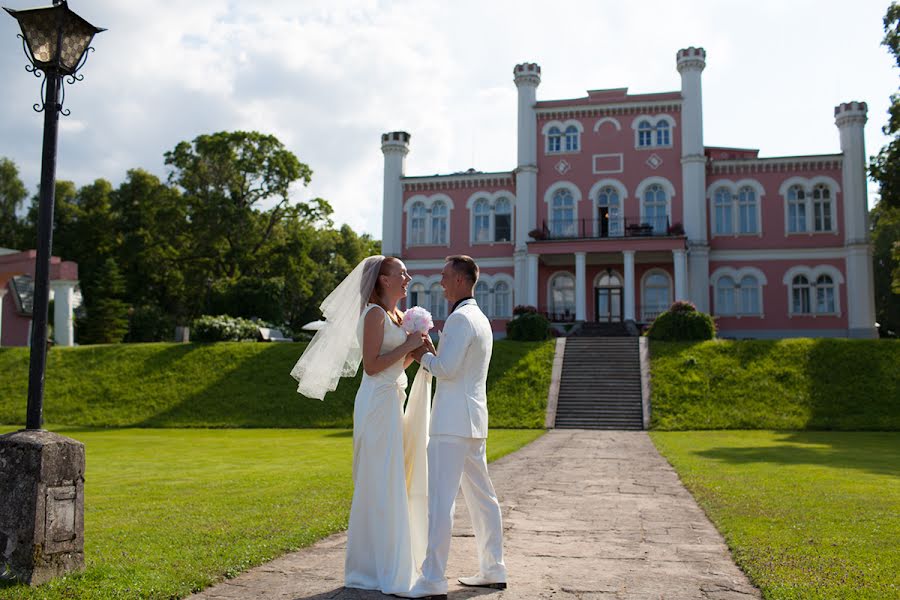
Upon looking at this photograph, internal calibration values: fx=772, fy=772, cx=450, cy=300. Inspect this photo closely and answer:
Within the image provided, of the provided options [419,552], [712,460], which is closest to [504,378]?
[712,460]

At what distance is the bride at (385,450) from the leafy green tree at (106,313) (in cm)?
3644

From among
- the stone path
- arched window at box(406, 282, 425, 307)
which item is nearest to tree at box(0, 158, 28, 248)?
arched window at box(406, 282, 425, 307)

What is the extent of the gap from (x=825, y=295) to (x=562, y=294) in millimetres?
11723

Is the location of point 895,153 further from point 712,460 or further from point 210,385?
point 210,385

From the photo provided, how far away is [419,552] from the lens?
518cm

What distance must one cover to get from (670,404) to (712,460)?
9.17 m

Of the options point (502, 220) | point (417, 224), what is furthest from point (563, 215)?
point (417, 224)

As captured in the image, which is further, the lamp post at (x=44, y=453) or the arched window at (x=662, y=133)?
the arched window at (x=662, y=133)

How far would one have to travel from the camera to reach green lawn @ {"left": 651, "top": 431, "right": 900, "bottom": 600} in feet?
16.9

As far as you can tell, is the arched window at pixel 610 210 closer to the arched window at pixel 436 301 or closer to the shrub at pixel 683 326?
the arched window at pixel 436 301

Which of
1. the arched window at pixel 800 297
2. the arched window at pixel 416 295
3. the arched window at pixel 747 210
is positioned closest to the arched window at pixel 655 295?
the arched window at pixel 747 210

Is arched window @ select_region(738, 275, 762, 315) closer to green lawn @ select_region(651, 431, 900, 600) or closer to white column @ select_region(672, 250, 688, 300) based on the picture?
white column @ select_region(672, 250, 688, 300)

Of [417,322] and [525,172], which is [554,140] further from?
[417,322]

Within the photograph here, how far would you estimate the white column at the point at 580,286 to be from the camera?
34.2m
